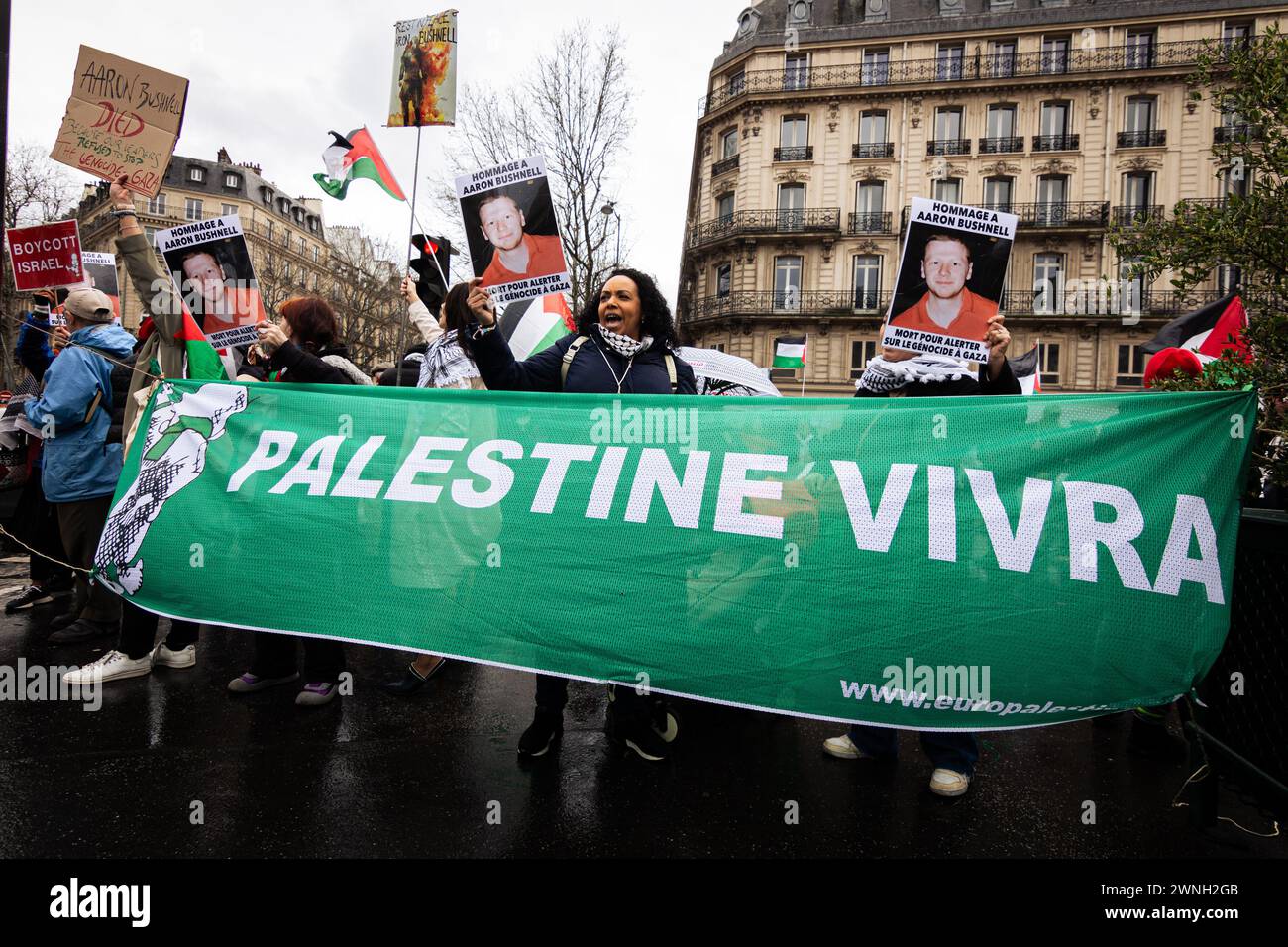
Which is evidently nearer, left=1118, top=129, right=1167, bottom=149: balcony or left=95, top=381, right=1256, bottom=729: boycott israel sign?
left=95, top=381, right=1256, bottom=729: boycott israel sign

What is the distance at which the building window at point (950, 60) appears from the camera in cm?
3575

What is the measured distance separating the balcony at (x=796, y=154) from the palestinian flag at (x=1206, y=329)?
114 ft

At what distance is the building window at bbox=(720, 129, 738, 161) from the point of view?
38.5m

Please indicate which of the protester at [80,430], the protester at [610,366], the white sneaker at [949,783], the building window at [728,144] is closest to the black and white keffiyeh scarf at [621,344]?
the protester at [610,366]

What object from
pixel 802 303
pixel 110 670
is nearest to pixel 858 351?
pixel 802 303

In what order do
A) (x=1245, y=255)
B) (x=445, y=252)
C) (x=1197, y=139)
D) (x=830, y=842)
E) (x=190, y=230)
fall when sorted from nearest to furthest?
1. (x=830, y=842)
2. (x=1245, y=255)
3. (x=190, y=230)
4. (x=445, y=252)
5. (x=1197, y=139)

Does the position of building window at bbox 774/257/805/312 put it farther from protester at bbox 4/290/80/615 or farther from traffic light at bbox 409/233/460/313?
protester at bbox 4/290/80/615

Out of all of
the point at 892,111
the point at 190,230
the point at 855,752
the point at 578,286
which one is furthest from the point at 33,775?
the point at 892,111

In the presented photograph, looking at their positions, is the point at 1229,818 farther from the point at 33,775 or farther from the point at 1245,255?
the point at 33,775

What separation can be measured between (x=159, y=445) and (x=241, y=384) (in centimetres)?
47

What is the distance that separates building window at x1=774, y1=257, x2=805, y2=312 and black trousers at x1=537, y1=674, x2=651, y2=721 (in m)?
35.0

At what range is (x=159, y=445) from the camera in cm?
342

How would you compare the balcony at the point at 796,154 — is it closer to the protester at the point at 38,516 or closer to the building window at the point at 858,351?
the building window at the point at 858,351

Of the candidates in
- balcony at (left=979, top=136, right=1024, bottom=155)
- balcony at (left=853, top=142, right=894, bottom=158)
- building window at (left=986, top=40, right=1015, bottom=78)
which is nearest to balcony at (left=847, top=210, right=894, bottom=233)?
balcony at (left=853, top=142, right=894, bottom=158)
